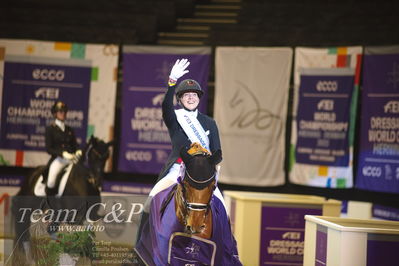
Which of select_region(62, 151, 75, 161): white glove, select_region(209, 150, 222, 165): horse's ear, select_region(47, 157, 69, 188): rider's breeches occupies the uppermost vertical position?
select_region(209, 150, 222, 165): horse's ear

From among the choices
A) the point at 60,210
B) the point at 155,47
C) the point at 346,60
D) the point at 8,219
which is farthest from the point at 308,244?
the point at 155,47

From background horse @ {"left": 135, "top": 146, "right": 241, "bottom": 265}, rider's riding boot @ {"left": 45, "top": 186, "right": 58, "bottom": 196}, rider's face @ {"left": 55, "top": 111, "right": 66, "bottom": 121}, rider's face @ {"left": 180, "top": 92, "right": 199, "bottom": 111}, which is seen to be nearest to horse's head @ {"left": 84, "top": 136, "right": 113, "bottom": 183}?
rider's face @ {"left": 55, "top": 111, "right": 66, "bottom": 121}

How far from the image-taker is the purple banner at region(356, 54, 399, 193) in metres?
9.12

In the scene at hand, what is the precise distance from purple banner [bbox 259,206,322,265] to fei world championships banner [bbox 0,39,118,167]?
13.5 feet

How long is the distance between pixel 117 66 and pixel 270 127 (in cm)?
252

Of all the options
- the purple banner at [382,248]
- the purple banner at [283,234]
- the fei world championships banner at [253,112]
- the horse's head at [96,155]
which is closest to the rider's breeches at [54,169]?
the horse's head at [96,155]

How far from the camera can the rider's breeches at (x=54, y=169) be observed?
8242mm

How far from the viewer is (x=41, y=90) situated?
440 inches

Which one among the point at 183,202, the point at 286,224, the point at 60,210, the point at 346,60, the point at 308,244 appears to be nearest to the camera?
the point at 183,202

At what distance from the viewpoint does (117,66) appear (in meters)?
11.0

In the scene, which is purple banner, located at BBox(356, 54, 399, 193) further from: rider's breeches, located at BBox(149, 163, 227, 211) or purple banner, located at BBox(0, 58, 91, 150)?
rider's breeches, located at BBox(149, 163, 227, 211)

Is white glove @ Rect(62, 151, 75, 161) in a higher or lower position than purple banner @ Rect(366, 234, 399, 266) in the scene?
higher

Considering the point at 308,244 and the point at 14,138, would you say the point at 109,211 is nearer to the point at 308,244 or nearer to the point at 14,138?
the point at 308,244

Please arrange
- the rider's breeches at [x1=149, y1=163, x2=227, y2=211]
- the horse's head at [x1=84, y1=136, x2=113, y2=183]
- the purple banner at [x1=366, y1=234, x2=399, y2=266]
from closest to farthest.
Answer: the purple banner at [x1=366, y1=234, x2=399, y2=266] → the rider's breeches at [x1=149, y1=163, x2=227, y2=211] → the horse's head at [x1=84, y1=136, x2=113, y2=183]
